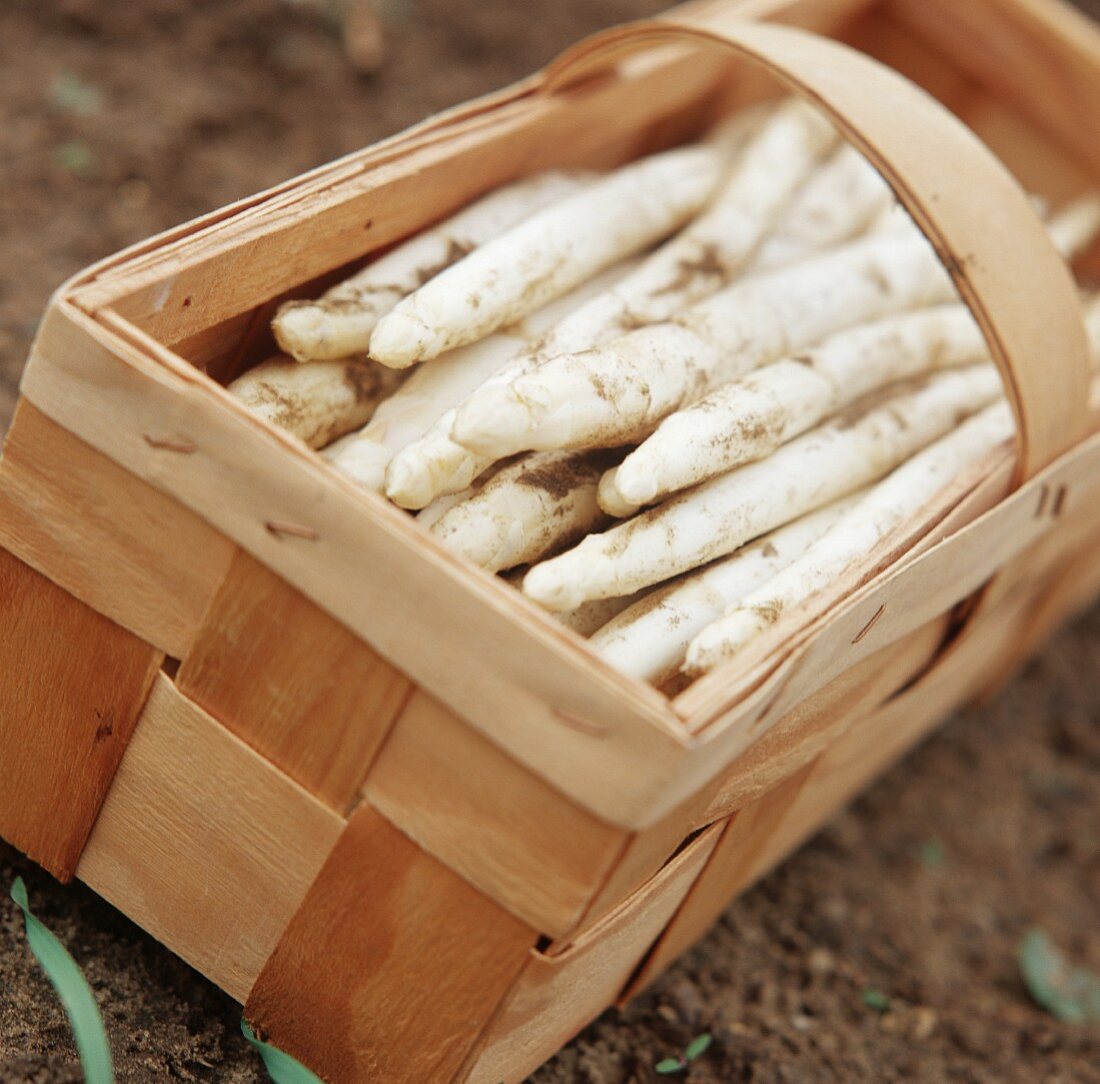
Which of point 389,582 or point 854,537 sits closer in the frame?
point 389,582

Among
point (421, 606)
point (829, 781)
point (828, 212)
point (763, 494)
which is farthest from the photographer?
point (828, 212)

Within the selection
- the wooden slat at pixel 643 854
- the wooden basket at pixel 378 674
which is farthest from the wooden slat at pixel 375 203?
the wooden slat at pixel 643 854

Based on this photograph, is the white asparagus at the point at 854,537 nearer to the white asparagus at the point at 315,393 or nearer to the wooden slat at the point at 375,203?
the white asparagus at the point at 315,393

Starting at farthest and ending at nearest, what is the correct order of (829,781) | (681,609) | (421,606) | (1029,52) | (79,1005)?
(1029,52), (829,781), (681,609), (79,1005), (421,606)

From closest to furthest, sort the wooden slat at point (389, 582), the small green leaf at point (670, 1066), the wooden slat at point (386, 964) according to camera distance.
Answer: the wooden slat at point (389, 582) < the wooden slat at point (386, 964) < the small green leaf at point (670, 1066)

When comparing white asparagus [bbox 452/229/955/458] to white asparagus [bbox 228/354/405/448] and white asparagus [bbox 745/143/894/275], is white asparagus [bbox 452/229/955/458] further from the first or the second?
white asparagus [bbox 228/354/405/448]

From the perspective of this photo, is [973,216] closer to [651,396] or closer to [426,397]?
[651,396]

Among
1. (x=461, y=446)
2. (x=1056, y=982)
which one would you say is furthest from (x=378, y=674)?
(x=1056, y=982)
